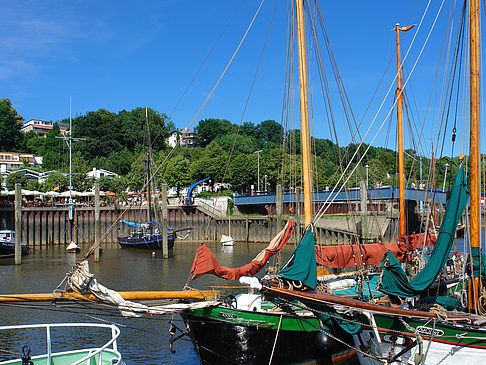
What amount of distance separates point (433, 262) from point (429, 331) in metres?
1.94

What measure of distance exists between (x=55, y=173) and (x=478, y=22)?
255ft

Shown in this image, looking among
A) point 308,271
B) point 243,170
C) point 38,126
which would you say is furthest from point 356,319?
point 38,126

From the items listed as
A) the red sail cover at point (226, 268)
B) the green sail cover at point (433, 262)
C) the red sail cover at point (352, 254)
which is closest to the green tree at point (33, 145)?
the red sail cover at point (352, 254)

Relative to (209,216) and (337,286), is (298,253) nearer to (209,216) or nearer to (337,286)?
(337,286)

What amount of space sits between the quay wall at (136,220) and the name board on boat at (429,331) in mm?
36062

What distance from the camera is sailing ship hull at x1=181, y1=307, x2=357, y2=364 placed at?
1459cm

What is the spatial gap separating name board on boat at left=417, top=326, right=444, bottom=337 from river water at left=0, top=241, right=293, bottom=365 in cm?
682

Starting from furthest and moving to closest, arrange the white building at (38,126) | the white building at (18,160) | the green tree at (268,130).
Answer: the white building at (38,126) → the green tree at (268,130) → the white building at (18,160)

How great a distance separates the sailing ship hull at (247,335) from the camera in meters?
14.6

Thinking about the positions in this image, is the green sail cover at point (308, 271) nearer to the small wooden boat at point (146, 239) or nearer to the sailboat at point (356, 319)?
the sailboat at point (356, 319)

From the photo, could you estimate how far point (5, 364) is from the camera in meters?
9.99

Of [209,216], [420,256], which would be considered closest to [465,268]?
[420,256]

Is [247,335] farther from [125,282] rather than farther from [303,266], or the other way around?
[125,282]

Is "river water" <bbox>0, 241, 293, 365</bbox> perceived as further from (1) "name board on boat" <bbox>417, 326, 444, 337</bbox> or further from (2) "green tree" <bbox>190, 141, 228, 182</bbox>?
(2) "green tree" <bbox>190, 141, 228, 182</bbox>
